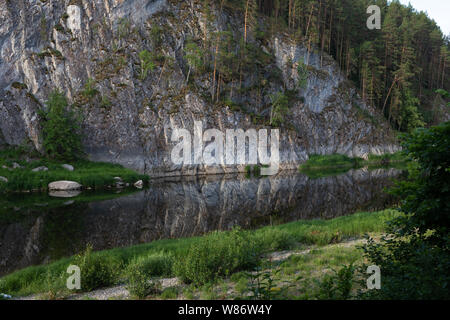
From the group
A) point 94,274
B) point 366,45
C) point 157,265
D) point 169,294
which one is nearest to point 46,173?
point 157,265

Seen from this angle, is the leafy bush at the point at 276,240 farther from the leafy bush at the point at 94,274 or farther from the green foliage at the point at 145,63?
the green foliage at the point at 145,63

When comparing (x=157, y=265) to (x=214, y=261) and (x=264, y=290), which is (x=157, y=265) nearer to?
(x=214, y=261)

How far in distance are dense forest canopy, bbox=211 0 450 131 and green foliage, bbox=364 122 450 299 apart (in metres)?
69.0

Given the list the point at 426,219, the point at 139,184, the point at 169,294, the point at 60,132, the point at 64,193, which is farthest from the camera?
the point at 60,132

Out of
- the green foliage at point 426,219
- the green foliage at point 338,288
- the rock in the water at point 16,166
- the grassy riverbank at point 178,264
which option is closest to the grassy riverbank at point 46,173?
the rock in the water at point 16,166

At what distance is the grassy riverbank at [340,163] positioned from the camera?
60.3 metres

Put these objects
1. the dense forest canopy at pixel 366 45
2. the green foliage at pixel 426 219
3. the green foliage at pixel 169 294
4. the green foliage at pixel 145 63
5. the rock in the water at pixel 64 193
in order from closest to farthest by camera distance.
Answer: the green foliage at pixel 426 219
the green foliage at pixel 169 294
the rock in the water at pixel 64 193
the green foliage at pixel 145 63
the dense forest canopy at pixel 366 45

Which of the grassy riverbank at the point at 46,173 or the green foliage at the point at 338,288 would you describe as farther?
the grassy riverbank at the point at 46,173

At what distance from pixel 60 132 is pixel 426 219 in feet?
159

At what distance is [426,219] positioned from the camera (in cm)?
633

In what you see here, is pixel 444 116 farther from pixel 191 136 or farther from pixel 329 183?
pixel 191 136

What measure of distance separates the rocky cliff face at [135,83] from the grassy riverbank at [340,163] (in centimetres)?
254

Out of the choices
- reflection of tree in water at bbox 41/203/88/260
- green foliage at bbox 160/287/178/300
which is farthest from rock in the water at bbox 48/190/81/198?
green foliage at bbox 160/287/178/300

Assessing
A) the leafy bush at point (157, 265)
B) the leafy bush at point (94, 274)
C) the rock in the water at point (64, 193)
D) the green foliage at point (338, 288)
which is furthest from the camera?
the rock in the water at point (64, 193)
